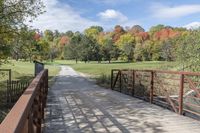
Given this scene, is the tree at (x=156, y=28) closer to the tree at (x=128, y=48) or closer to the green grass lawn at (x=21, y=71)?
the tree at (x=128, y=48)

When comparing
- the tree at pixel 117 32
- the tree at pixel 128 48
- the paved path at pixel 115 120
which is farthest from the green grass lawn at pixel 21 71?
the tree at pixel 117 32

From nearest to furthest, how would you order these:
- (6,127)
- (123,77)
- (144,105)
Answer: (6,127)
(144,105)
(123,77)

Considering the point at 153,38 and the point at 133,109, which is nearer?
the point at 133,109

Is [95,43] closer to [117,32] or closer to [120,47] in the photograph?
[120,47]

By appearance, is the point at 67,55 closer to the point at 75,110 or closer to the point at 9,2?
the point at 9,2

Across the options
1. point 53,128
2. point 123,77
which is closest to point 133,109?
point 53,128

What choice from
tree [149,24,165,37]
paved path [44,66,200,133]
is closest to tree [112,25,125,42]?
tree [149,24,165,37]

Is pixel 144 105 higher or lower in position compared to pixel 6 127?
lower

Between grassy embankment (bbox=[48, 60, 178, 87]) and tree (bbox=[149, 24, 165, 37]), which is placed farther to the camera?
tree (bbox=[149, 24, 165, 37])

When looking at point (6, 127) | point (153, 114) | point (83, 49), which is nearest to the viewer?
point (6, 127)

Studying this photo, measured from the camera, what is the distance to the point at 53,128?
6914 millimetres

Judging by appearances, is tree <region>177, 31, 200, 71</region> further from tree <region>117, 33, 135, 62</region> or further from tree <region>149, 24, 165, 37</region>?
tree <region>149, 24, 165, 37</region>

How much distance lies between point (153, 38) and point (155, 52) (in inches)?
555

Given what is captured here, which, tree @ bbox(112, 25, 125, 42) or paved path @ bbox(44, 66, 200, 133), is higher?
tree @ bbox(112, 25, 125, 42)
